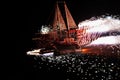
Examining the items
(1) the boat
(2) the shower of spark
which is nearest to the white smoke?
(2) the shower of spark

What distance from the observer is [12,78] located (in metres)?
79.9

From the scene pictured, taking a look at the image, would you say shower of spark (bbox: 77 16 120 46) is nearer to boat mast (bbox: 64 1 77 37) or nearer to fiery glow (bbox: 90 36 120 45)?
fiery glow (bbox: 90 36 120 45)

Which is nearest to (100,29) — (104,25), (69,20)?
(104,25)

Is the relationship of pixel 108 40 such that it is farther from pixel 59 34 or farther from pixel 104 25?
pixel 59 34

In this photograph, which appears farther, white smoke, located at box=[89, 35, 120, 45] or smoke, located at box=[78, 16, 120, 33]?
white smoke, located at box=[89, 35, 120, 45]

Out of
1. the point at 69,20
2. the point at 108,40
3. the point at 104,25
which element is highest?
the point at 69,20

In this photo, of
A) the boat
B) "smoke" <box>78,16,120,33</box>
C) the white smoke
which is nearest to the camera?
"smoke" <box>78,16,120,33</box>

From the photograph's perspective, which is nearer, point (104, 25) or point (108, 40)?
point (104, 25)

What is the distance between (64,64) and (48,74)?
52.2 ft

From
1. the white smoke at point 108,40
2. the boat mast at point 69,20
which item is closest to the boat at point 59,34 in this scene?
the boat mast at point 69,20

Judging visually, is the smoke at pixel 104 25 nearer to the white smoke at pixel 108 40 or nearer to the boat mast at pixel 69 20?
the white smoke at pixel 108 40

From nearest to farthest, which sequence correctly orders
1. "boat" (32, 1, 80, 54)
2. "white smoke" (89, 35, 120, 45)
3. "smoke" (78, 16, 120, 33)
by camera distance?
"smoke" (78, 16, 120, 33) < "white smoke" (89, 35, 120, 45) < "boat" (32, 1, 80, 54)

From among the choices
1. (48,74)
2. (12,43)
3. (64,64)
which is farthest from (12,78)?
(12,43)

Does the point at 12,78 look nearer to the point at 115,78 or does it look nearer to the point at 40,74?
the point at 40,74
